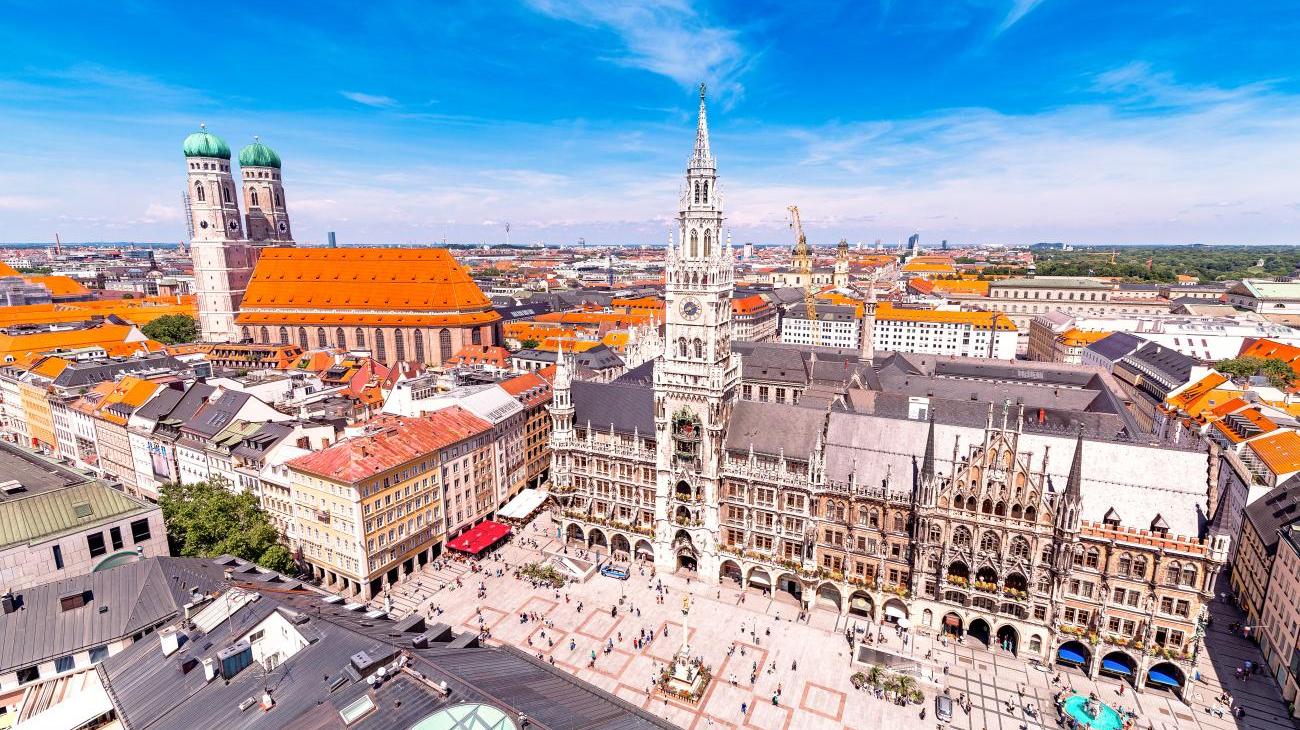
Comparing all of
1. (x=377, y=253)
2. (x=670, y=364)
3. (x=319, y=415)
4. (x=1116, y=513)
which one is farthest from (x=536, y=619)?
(x=377, y=253)

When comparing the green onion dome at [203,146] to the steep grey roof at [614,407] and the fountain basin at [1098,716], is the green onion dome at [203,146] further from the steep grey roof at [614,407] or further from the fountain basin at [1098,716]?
the fountain basin at [1098,716]

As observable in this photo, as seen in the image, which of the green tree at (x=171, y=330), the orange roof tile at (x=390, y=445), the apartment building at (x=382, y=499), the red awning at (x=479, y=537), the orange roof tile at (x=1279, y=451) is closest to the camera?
the orange roof tile at (x=390, y=445)

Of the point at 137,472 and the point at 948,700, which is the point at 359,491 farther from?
the point at 948,700

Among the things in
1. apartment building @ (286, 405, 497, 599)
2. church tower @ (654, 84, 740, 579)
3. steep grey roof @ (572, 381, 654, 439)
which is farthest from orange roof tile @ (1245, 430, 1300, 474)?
apartment building @ (286, 405, 497, 599)

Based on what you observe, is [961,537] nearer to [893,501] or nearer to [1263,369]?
[893,501]

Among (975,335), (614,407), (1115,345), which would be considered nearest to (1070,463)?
(614,407)

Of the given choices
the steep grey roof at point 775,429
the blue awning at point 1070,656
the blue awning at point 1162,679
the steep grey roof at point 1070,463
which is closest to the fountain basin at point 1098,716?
the blue awning at point 1070,656

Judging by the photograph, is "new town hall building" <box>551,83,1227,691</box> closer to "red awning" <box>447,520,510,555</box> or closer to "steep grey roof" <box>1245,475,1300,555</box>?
"red awning" <box>447,520,510,555</box>
